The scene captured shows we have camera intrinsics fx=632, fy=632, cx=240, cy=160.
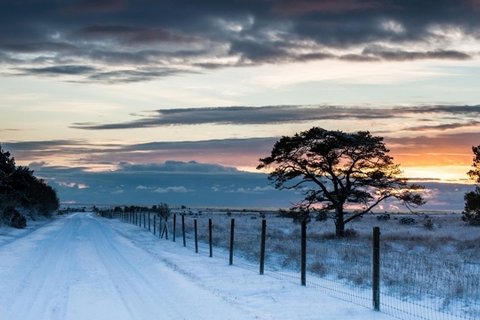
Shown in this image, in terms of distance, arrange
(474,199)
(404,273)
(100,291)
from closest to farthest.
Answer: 1. (100,291)
2. (404,273)
3. (474,199)

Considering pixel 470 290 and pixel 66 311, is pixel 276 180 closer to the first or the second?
pixel 470 290

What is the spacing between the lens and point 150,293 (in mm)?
14789

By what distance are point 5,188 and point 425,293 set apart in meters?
45.6

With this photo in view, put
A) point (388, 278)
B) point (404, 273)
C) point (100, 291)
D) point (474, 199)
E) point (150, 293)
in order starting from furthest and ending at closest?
point (474, 199) → point (404, 273) → point (388, 278) → point (100, 291) → point (150, 293)

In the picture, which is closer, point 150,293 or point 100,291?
point 150,293

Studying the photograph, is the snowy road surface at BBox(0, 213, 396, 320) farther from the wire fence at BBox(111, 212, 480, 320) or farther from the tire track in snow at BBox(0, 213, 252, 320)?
the wire fence at BBox(111, 212, 480, 320)

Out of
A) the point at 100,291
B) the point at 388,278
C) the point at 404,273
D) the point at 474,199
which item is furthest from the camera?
the point at 474,199

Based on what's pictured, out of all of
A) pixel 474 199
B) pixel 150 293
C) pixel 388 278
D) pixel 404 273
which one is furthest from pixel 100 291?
pixel 474 199

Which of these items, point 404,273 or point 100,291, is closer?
point 100,291

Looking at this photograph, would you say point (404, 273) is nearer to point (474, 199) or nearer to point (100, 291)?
point (100, 291)

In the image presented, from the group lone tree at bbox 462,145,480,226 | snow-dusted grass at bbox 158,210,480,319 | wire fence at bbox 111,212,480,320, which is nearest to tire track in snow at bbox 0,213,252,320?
wire fence at bbox 111,212,480,320

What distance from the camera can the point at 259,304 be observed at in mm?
13648

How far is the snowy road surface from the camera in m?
12.3

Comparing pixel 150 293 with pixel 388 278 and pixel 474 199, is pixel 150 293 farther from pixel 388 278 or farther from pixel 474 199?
pixel 474 199
